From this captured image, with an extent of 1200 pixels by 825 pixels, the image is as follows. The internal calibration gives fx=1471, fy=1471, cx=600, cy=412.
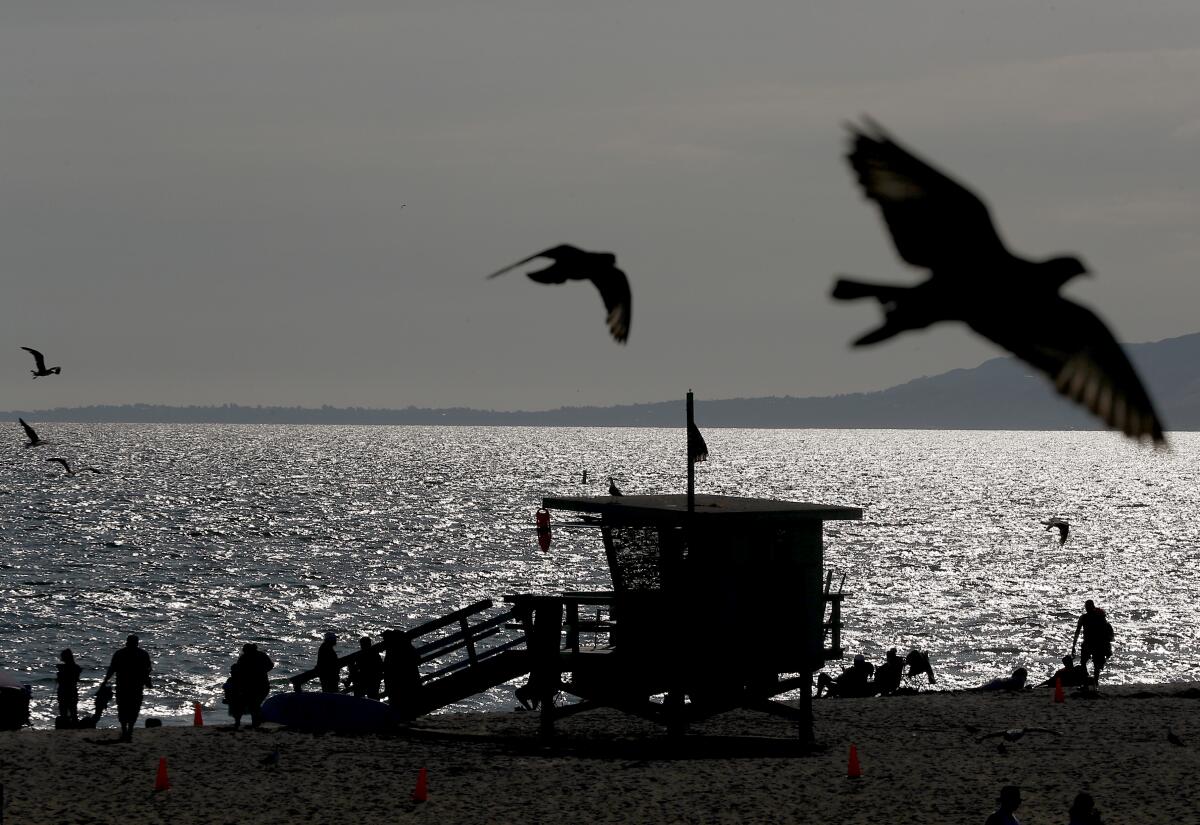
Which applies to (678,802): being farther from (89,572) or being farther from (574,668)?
(89,572)

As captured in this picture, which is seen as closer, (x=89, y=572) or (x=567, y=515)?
(x=89, y=572)

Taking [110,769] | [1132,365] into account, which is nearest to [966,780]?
[110,769]

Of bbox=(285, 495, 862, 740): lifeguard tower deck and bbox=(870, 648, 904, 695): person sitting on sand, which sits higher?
bbox=(285, 495, 862, 740): lifeguard tower deck

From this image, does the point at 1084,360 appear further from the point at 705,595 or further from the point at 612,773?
the point at 612,773

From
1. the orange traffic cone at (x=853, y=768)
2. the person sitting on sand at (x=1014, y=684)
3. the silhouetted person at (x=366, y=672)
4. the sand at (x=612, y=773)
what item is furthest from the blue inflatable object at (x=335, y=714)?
the person sitting on sand at (x=1014, y=684)

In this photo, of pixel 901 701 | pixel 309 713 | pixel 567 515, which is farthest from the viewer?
pixel 567 515

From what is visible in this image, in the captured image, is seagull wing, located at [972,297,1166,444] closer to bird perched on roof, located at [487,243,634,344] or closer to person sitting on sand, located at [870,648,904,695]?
bird perched on roof, located at [487,243,634,344]

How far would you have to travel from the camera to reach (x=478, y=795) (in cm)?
2323

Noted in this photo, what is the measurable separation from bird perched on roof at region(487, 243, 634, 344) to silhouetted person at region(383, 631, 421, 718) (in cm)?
1751

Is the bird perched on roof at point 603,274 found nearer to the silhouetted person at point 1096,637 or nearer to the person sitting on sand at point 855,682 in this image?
the silhouetted person at point 1096,637

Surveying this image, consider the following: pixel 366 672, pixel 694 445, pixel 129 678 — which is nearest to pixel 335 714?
pixel 366 672

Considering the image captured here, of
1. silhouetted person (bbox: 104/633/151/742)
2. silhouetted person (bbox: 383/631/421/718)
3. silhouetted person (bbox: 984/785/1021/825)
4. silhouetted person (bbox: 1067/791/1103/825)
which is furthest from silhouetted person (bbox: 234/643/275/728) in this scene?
silhouetted person (bbox: 1067/791/1103/825)

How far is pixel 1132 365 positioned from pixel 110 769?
2276 cm

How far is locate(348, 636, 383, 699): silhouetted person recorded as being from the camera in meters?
31.1
